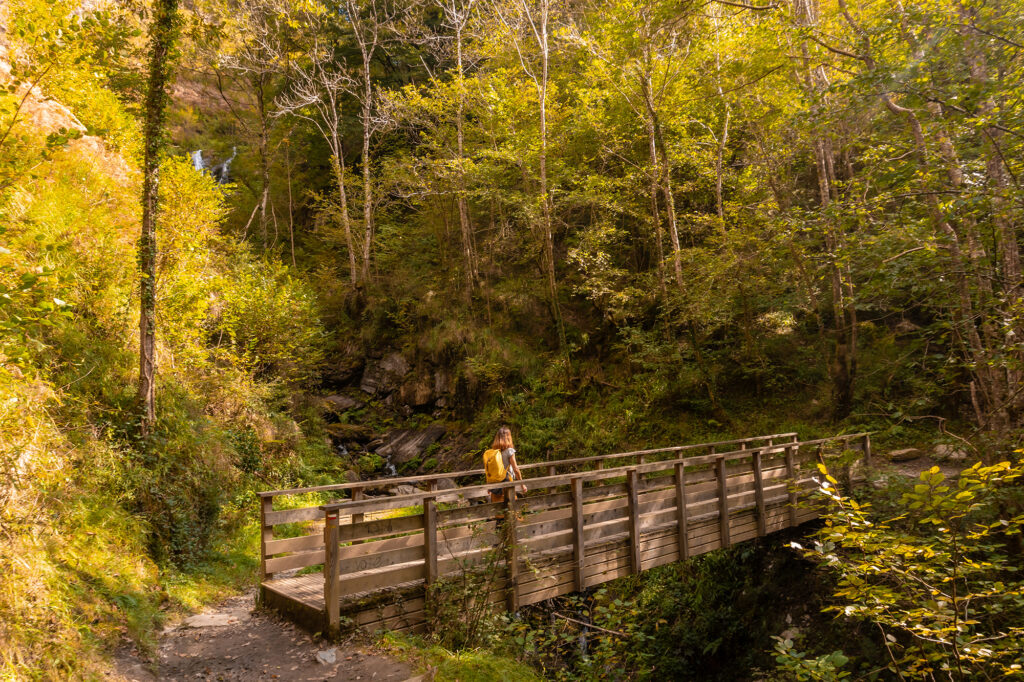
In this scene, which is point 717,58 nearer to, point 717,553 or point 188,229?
point 717,553

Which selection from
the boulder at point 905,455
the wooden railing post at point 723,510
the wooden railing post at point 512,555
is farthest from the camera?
the boulder at point 905,455

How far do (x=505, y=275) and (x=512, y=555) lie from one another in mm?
16783

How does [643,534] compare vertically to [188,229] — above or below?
below

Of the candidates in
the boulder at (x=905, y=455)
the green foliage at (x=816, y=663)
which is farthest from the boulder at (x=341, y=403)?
the green foliage at (x=816, y=663)

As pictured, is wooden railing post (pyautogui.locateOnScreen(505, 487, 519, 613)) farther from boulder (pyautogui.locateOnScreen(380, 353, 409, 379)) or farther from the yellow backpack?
boulder (pyautogui.locateOnScreen(380, 353, 409, 379))

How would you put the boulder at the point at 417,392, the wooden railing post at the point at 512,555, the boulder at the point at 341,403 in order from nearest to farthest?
the wooden railing post at the point at 512,555 → the boulder at the point at 341,403 → the boulder at the point at 417,392

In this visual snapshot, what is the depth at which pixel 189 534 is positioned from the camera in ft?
28.6

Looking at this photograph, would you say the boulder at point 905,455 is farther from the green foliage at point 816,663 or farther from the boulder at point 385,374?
the boulder at point 385,374

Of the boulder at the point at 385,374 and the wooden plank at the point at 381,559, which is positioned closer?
the wooden plank at the point at 381,559

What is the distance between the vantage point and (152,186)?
30.3 feet

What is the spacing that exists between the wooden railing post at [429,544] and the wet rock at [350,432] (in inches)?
538

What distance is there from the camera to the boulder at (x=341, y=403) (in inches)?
776

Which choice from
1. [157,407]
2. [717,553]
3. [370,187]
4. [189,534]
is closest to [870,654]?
[717,553]

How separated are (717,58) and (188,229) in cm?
1527
